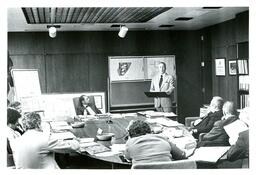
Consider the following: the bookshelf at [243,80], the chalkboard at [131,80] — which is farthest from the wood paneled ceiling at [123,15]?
the chalkboard at [131,80]

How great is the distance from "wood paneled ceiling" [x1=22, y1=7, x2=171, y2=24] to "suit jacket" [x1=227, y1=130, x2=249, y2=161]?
272 cm

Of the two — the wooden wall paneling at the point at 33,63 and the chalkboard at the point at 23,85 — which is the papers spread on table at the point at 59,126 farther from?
the wooden wall paneling at the point at 33,63

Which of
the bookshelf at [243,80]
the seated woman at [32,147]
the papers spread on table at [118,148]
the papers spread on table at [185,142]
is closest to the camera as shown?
the seated woman at [32,147]

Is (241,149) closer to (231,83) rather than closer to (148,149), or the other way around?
(148,149)

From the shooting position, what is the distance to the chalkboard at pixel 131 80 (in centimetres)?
775

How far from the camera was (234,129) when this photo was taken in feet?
10.7

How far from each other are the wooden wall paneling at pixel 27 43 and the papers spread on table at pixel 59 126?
11.3 ft

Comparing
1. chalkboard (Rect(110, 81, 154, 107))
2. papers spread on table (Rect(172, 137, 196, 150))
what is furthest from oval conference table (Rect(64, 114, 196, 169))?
chalkboard (Rect(110, 81, 154, 107))

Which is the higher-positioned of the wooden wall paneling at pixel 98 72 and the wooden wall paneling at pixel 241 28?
the wooden wall paneling at pixel 241 28

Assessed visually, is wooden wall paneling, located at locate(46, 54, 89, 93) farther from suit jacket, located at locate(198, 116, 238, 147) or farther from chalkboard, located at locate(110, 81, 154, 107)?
suit jacket, located at locate(198, 116, 238, 147)

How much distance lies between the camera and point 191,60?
8.16 m

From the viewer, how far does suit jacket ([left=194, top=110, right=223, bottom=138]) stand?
13.4ft
